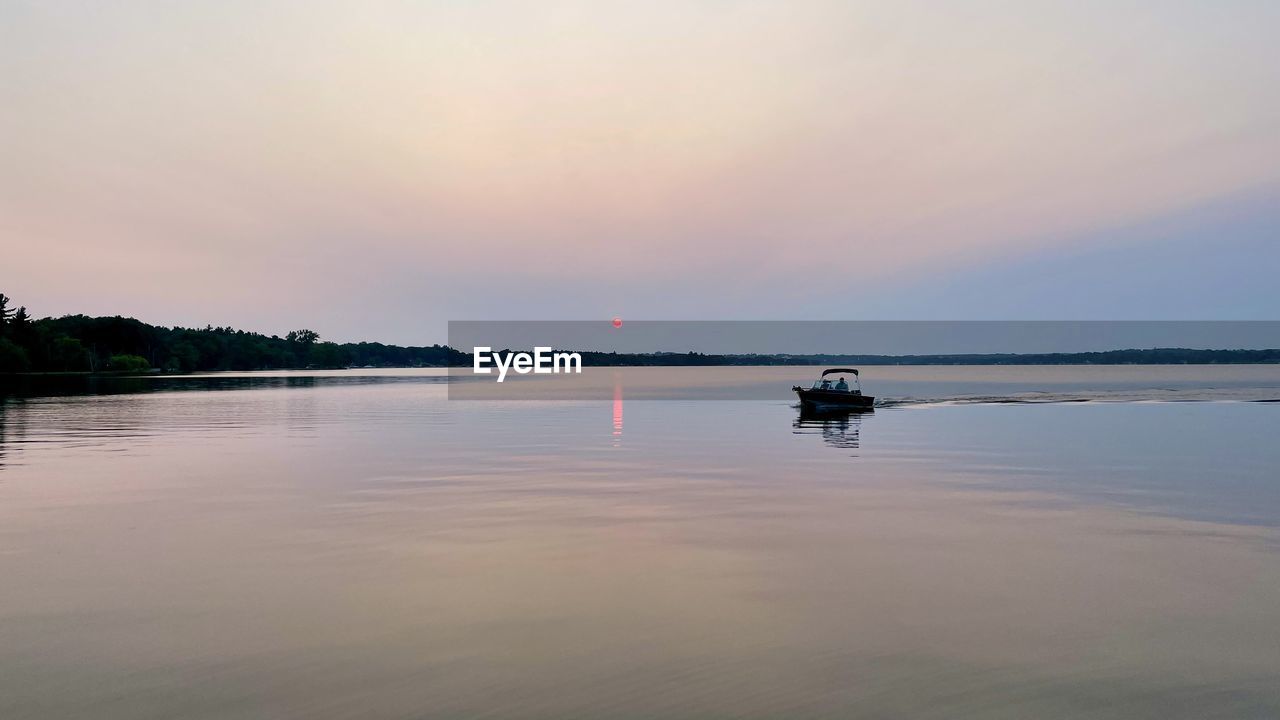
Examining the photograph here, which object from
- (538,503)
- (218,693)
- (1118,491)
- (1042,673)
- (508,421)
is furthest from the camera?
(508,421)

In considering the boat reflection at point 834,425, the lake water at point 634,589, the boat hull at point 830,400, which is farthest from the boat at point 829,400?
the lake water at point 634,589

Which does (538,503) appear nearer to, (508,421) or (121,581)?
(121,581)

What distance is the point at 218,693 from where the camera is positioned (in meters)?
9.92

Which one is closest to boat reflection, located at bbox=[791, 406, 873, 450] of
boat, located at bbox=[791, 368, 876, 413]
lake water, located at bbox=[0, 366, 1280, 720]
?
boat, located at bbox=[791, 368, 876, 413]

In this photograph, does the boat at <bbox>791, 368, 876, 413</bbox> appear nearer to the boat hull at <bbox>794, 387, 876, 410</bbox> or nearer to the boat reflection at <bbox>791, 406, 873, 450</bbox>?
the boat hull at <bbox>794, 387, 876, 410</bbox>

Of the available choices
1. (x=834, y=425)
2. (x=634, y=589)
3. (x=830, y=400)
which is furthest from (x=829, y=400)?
(x=634, y=589)

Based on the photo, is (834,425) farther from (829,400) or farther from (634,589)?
(634,589)

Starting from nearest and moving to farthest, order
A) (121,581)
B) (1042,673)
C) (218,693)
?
(218,693), (1042,673), (121,581)

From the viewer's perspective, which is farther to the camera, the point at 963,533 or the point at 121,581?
the point at 963,533

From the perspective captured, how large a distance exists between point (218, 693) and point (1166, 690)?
467 inches

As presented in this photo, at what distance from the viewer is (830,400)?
69250 millimetres

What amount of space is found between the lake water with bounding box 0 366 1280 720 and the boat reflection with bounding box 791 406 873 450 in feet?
42.4

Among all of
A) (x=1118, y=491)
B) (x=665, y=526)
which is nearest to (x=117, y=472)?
(x=665, y=526)

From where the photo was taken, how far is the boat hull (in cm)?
6888
